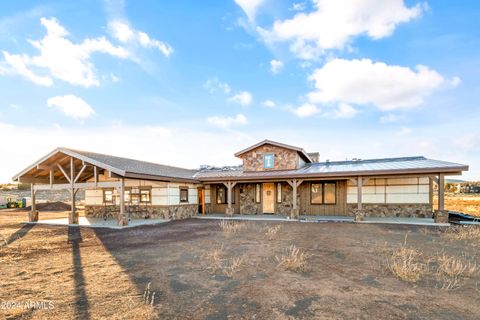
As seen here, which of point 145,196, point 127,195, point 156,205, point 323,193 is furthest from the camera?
point 323,193

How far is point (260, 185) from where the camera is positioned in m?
20.6

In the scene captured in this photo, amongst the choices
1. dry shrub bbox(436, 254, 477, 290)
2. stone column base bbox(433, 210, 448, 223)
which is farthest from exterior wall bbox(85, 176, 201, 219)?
stone column base bbox(433, 210, 448, 223)

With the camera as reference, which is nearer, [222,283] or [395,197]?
[222,283]

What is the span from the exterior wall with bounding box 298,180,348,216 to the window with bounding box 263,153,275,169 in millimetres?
2729

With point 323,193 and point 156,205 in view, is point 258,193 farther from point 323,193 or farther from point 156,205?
point 156,205

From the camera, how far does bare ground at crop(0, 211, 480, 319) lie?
169 inches

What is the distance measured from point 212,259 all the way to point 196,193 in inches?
553

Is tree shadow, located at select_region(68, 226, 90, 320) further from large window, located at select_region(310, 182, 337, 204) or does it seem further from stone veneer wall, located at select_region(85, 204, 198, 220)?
large window, located at select_region(310, 182, 337, 204)

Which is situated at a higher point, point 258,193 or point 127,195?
point 127,195

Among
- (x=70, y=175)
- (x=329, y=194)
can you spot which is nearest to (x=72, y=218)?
(x=70, y=175)

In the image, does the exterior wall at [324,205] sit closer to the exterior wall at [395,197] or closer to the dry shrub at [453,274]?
the exterior wall at [395,197]

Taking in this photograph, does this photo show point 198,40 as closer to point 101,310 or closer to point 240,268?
point 240,268

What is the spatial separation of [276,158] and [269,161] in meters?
0.58

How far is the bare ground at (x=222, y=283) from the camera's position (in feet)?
14.1
